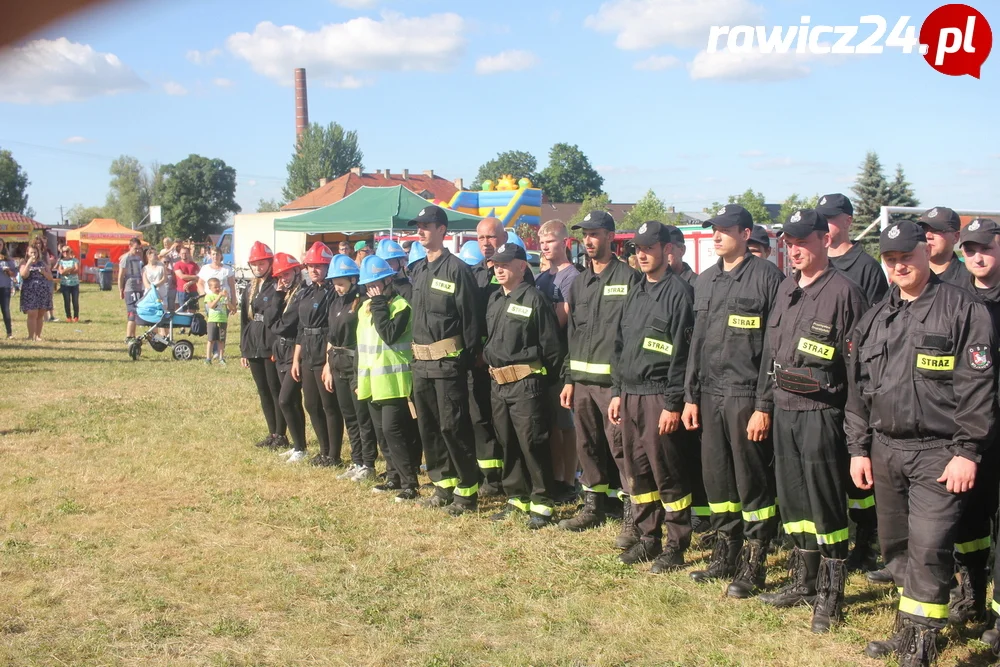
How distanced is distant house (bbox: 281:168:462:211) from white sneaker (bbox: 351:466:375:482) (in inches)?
2310

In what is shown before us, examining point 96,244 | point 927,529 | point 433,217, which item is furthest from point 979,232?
point 96,244

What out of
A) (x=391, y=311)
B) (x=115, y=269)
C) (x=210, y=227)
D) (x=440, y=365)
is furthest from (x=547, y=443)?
(x=210, y=227)

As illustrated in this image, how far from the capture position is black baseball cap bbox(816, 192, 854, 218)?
606cm

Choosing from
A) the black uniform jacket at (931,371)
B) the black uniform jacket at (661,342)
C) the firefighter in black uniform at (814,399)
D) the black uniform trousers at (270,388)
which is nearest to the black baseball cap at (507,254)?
the black uniform jacket at (661,342)

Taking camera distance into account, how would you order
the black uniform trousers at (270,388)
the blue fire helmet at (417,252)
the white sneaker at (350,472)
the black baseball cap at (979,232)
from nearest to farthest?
the black baseball cap at (979,232) < the white sneaker at (350,472) < the black uniform trousers at (270,388) < the blue fire helmet at (417,252)

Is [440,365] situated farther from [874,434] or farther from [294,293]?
[874,434]

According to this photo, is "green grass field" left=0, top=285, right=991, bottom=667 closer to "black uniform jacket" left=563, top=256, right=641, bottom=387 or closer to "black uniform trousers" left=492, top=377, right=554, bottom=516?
"black uniform trousers" left=492, top=377, right=554, bottom=516

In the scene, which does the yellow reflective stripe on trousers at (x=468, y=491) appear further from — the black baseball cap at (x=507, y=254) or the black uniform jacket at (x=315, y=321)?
the black uniform jacket at (x=315, y=321)

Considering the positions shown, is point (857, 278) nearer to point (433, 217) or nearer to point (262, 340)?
point (433, 217)

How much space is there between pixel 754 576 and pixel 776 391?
1200 mm

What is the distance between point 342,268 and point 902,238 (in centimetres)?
513

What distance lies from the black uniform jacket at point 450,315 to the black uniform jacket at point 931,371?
3379mm

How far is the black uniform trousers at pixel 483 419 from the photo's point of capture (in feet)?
23.8

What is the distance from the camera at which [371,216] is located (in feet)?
60.6
